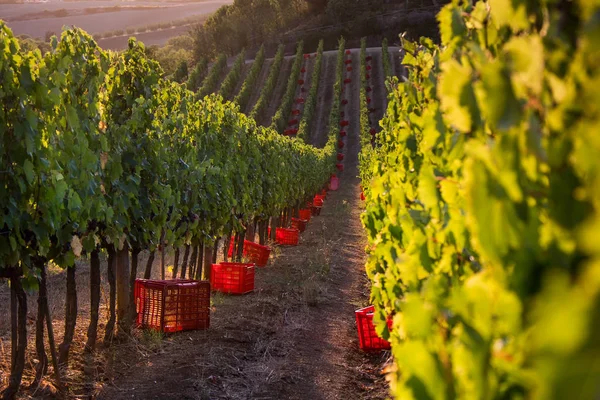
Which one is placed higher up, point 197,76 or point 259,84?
point 197,76

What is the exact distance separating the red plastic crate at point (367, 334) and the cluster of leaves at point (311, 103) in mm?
38644

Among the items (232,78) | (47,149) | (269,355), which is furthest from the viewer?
(232,78)

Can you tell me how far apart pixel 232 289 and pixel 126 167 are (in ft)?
13.0

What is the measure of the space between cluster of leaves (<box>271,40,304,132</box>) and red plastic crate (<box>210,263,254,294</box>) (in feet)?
117

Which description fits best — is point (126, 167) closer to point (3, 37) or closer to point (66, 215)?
point (66, 215)

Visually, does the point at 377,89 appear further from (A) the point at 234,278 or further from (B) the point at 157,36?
(B) the point at 157,36

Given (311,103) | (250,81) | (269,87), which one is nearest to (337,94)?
(311,103)

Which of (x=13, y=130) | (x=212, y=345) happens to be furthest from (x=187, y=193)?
(x=13, y=130)

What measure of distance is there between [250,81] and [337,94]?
26.4 feet

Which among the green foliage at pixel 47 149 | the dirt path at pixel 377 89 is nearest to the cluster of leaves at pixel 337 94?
the dirt path at pixel 377 89

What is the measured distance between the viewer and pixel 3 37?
5.39 meters

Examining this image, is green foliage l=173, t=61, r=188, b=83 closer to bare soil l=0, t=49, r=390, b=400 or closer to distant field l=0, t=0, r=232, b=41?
distant field l=0, t=0, r=232, b=41

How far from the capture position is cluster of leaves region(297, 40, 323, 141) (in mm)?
50925

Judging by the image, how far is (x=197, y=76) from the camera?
6625cm
